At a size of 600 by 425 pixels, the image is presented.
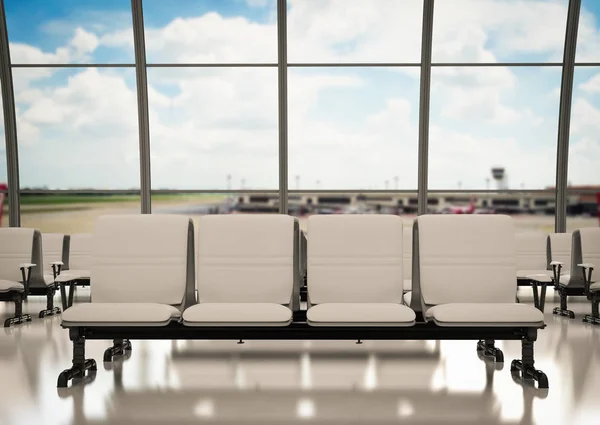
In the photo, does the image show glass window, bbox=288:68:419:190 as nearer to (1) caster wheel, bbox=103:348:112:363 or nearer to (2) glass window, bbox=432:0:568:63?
(2) glass window, bbox=432:0:568:63

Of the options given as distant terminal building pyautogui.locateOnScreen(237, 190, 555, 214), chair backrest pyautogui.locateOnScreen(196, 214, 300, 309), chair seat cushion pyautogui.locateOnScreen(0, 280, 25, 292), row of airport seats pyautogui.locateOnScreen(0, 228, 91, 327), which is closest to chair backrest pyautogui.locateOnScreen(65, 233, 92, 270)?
row of airport seats pyautogui.locateOnScreen(0, 228, 91, 327)

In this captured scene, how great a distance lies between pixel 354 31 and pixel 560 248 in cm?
428

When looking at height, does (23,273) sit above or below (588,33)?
below

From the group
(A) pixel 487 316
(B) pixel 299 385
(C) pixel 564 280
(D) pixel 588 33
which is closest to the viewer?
(A) pixel 487 316

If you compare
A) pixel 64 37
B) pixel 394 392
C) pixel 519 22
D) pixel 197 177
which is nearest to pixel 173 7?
pixel 64 37

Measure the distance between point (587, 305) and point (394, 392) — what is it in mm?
4780

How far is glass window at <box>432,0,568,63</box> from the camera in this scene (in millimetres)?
7848

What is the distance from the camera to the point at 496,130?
28.0 feet

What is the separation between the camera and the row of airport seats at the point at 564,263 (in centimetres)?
546

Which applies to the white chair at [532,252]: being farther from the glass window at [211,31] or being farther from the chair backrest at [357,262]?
the glass window at [211,31]

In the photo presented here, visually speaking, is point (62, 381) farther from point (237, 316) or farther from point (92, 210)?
point (92, 210)

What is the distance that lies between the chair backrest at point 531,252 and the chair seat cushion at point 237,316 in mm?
4774

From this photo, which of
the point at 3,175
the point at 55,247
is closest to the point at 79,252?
the point at 55,247

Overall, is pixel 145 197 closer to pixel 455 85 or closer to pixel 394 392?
pixel 455 85
